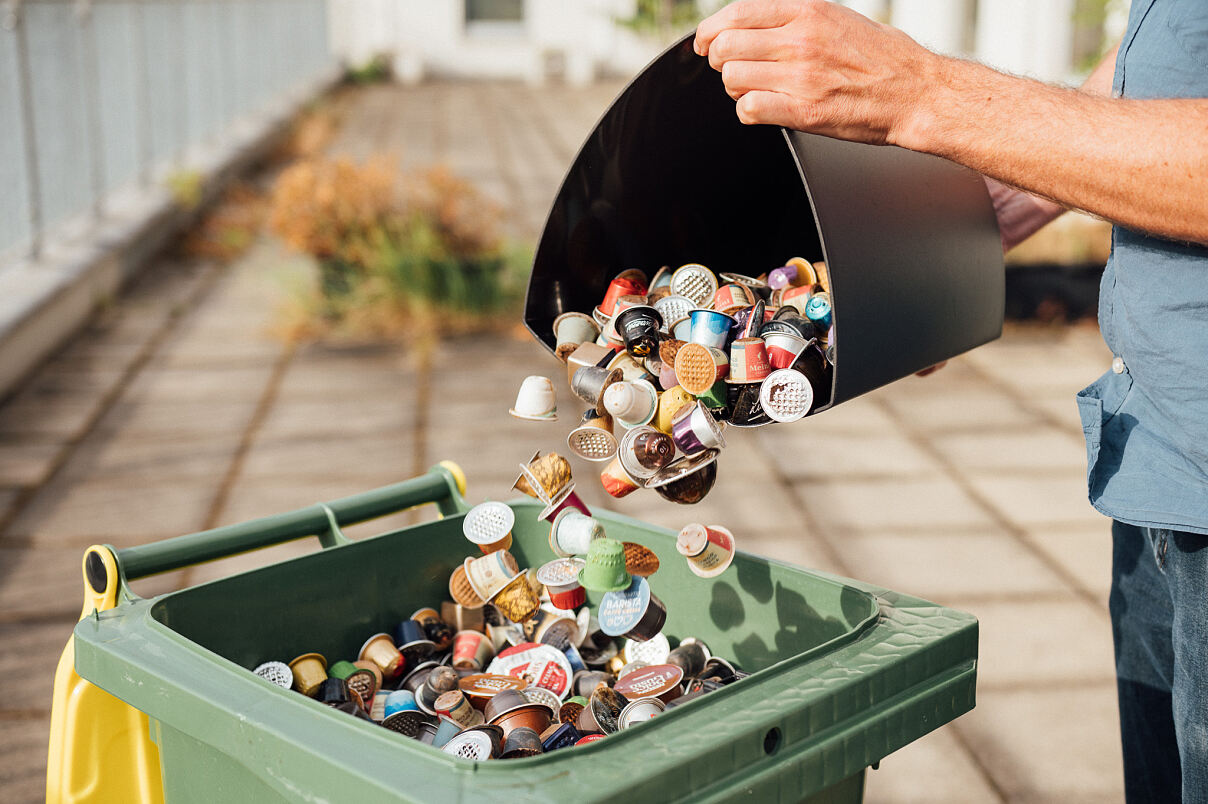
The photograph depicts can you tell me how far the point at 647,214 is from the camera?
1.62 metres

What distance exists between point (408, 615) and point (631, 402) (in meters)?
0.53

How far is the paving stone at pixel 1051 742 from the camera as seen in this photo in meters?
2.36

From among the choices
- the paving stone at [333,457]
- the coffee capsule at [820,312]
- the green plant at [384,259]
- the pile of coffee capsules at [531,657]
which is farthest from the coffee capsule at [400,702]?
the green plant at [384,259]

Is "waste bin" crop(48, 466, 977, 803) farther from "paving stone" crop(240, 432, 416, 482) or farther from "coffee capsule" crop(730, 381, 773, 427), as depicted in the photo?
"paving stone" crop(240, 432, 416, 482)

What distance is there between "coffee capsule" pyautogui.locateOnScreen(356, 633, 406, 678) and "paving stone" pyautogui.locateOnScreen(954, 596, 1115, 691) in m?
1.58

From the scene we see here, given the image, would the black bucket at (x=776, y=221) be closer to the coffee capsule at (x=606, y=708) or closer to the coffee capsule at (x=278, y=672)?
the coffee capsule at (x=606, y=708)

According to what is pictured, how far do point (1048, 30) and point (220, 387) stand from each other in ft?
17.1

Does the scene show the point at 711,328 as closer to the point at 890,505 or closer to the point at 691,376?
the point at 691,376

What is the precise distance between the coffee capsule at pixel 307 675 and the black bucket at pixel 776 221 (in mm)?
514

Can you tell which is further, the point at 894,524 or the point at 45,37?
the point at 45,37

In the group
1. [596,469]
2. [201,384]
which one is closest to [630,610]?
[596,469]

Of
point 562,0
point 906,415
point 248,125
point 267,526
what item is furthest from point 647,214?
point 562,0

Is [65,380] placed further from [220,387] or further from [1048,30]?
[1048,30]

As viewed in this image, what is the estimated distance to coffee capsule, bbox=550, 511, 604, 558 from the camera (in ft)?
4.79
